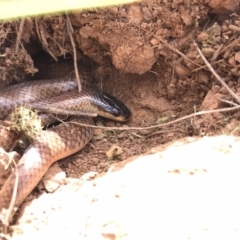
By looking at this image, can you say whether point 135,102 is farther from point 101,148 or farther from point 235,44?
point 235,44

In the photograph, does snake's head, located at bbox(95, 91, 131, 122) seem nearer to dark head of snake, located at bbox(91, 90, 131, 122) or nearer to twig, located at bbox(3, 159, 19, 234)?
dark head of snake, located at bbox(91, 90, 131, 122)

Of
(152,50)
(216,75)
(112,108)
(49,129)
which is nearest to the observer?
(216,75)

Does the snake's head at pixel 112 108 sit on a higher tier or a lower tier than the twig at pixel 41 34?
lower

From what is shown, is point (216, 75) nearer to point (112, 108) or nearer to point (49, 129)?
point (112, 108)

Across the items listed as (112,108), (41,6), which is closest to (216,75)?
(112,108)

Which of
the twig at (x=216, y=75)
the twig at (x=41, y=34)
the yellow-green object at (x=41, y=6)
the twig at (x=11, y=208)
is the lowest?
the twig at (x=11, y=208)

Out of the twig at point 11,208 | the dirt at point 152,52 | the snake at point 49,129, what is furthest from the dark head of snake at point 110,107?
the twig at point 11,208

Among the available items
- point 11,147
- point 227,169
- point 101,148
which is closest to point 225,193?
point 227,169

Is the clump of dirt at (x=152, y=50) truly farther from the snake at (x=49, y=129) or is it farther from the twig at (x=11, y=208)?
the twig at (x=11, y=208)
